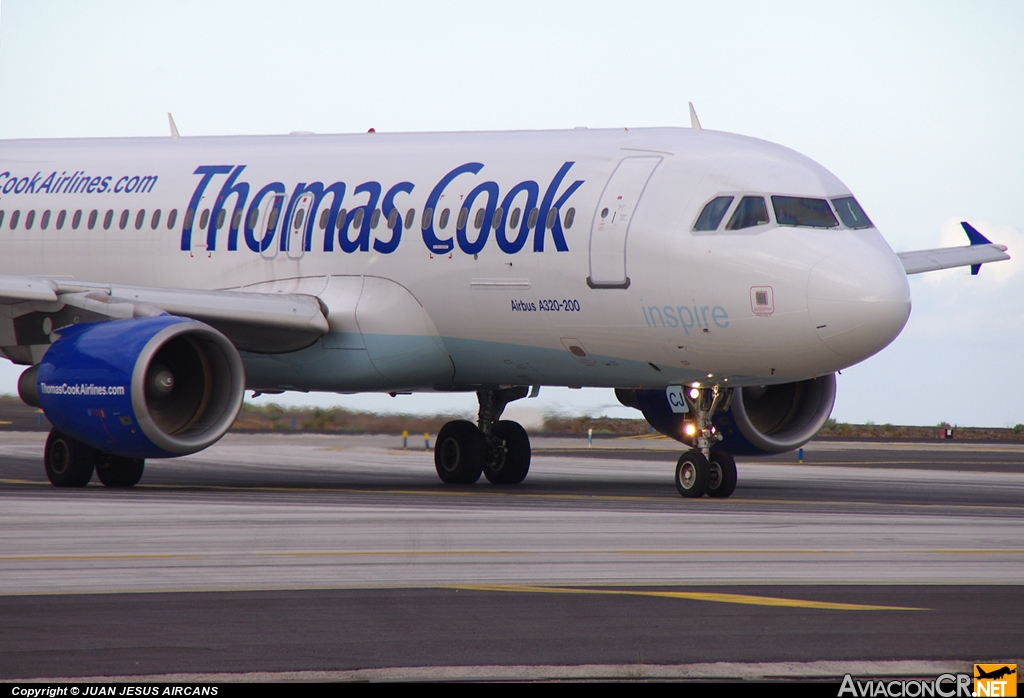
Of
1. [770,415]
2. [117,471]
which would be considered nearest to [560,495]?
[770,415]

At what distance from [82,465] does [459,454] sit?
582 centimetres

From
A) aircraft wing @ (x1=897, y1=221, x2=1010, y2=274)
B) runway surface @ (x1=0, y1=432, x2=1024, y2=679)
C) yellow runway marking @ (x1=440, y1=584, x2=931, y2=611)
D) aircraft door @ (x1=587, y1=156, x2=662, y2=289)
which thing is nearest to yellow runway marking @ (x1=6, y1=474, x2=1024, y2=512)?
runway surface @ (x1=0, y1=432, x2=1024, y2=679)

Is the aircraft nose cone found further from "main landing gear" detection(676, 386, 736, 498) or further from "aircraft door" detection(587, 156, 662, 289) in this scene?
"aircraft door" detection(587, 156, 662, 289)

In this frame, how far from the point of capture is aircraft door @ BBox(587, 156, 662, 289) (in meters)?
19.6

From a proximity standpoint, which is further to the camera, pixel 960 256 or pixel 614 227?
pixel 960 256

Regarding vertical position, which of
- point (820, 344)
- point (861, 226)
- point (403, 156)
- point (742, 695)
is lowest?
point (742, 695)

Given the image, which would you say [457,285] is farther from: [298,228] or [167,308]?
[167,308]

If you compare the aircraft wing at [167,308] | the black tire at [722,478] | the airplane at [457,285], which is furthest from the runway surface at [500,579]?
the aircraft wing at [167,308]

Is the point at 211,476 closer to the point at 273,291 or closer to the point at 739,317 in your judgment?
the point at 273,291

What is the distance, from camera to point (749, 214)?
1895cm

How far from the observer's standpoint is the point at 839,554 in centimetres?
1319

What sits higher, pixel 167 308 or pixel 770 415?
pixel 167 308

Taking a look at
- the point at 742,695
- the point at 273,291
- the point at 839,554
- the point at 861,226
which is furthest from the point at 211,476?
the point at 742,695

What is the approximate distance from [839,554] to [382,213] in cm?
1091
